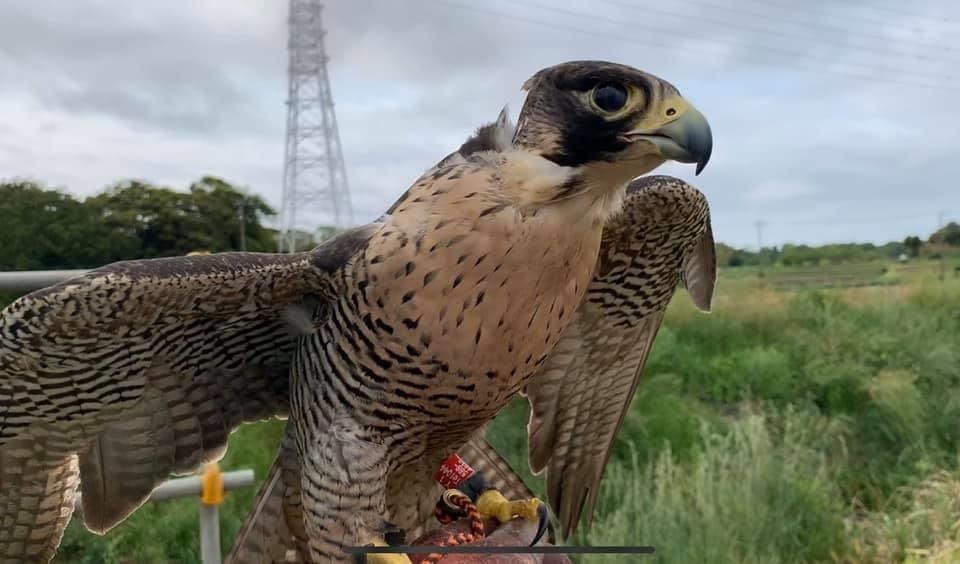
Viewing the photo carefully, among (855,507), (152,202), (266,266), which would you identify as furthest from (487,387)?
(855,507)

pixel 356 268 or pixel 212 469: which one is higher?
pixel 356 268

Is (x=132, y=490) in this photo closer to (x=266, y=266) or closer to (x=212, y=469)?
(x=266, y=266)

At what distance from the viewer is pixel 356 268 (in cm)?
176

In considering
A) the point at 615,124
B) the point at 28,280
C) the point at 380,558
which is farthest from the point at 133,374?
the point at 615,124

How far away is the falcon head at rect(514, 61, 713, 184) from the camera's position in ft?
4.67

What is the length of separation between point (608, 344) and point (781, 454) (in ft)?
13.9

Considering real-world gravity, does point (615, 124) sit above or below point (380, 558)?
above

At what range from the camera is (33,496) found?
2.05 m

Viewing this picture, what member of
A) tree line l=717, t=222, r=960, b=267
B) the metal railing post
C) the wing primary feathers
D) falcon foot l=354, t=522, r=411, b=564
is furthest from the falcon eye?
tree line l=717, t=222, r=960, b=267

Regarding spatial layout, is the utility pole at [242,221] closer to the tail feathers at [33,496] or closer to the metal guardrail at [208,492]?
the metal guardrail at [208,492]

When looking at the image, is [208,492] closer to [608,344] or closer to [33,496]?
[33,496]

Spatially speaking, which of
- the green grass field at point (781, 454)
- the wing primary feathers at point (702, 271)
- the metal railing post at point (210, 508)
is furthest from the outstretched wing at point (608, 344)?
the green grass field at point (781, 454)

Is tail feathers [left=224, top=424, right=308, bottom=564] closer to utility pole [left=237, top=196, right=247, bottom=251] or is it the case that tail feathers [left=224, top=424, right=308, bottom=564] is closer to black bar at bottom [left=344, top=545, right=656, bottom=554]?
black bar at bottom [left=344, top=545, right=656, bottom=554]

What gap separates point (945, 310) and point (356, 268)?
1238cm
